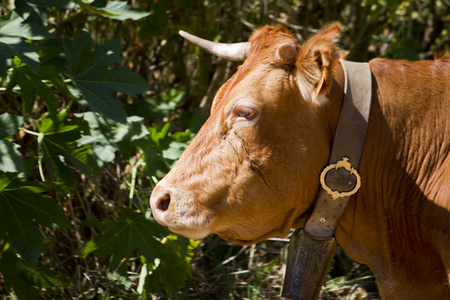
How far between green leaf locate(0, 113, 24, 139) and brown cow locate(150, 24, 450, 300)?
936 millimetres

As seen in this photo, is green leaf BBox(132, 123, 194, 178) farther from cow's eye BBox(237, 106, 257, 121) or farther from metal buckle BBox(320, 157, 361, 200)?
metal buckle BBox(320, 157, 361, 200)

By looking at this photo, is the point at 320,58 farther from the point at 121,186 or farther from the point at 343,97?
the point at 121,186

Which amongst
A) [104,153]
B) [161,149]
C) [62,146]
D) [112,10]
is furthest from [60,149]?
[112,10]

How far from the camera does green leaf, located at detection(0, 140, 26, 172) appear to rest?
8.59 feet

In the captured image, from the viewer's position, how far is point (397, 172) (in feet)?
7.42

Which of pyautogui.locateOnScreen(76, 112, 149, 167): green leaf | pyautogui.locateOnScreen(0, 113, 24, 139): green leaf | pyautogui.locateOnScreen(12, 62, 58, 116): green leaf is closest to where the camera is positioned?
pyautogui.locateOnScreen(0, 113, 24, 139): green leaf

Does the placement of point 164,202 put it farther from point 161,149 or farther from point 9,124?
point 161,149

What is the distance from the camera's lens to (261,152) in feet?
7.24

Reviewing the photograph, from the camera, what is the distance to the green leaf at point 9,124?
8.88ft

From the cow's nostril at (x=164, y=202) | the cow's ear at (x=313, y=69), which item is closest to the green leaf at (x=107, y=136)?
the cow's nostril at (x=164, y=202)

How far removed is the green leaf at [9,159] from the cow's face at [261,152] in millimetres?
816

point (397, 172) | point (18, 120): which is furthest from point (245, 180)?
point (18, 120)

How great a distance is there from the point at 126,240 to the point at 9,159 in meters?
0.86

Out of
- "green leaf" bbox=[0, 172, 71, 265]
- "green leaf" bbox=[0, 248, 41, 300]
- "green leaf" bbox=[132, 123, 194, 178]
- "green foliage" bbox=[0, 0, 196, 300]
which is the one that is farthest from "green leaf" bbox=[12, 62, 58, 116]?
"green leaf" bbox=[0, 248, 41, 300]
